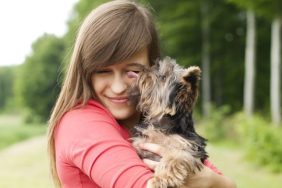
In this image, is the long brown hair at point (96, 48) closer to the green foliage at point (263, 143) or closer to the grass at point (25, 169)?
the grass at point (25, 169)

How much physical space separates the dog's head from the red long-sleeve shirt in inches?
17.9

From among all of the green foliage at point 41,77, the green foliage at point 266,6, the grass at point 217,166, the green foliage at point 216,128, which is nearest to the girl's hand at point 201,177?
the grass at point 217,166

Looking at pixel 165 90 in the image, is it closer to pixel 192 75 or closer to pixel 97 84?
pixel 192 75

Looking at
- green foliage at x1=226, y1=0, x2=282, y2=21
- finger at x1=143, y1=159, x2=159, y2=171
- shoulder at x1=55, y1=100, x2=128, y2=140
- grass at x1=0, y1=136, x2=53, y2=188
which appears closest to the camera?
shoulder at x1=55, y1=100, x2=128, y2=140

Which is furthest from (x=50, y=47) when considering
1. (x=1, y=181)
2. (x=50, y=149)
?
(x=50, y=149)

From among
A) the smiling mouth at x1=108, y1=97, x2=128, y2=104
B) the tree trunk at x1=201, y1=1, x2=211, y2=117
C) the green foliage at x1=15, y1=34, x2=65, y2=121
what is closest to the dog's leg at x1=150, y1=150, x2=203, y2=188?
the smiling mouth at x1=108, y1=97, x2=128, y2=104

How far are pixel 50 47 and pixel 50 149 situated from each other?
58.9 meters

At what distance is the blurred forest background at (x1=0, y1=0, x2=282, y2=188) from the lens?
56.4 feet

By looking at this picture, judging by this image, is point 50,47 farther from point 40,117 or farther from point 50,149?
point 50,149

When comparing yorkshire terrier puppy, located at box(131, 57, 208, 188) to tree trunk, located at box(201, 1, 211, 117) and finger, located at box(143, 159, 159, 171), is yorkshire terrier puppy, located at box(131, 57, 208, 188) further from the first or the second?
tree trunk, located at box(201, 1, 211, 117)

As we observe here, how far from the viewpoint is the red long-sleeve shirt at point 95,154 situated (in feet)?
9.70

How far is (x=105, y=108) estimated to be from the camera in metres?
3.51

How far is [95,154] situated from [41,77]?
57891 mm

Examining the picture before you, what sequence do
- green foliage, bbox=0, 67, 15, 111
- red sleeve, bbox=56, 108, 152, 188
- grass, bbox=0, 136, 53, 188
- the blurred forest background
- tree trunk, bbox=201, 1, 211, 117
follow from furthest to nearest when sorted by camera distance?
green foliage, bbox=0, 67, 15, 111 < tree trunk, bbox=201, 1, 211, 117 < the blurred forest background < grass, bbox=0, 136, 53, 188 < red sleeve, bbox=56, 108, 152, 188
